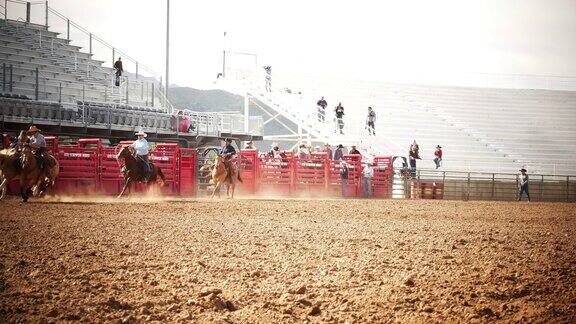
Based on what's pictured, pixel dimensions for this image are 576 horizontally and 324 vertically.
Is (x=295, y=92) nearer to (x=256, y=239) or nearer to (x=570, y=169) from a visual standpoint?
(x=570, y=169)

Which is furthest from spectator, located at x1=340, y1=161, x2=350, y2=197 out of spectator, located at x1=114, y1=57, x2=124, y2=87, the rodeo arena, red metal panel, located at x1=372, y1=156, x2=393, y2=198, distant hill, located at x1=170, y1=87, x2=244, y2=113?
distant hill, located at x1=170, y1=87, x2=244, y2=113

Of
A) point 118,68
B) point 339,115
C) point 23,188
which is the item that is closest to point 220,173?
point 23,188

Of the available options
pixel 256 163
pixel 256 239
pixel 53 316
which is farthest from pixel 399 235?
pixel 256 163

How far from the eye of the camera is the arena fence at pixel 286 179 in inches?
814

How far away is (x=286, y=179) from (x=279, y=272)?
18.6 meters

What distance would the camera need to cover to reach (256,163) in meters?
24.5

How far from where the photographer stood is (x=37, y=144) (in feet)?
56.7

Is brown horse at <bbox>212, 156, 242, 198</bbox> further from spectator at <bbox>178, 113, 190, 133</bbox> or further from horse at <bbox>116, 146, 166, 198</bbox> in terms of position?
spectator at <bbox>178, 113, 190, 133</bbox>

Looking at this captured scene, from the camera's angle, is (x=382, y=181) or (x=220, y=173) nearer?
(x=220, y=173)

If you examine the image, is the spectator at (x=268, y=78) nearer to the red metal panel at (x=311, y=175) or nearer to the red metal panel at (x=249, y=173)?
the red metal panel at (x=311, y=175)

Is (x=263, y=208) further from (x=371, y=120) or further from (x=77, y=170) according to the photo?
(x=371, y=120)

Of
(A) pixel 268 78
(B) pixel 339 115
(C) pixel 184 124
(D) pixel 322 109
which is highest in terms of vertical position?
(A) pixel 268 78

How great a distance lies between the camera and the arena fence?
20.7 meters

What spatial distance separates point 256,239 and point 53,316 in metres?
4.49
